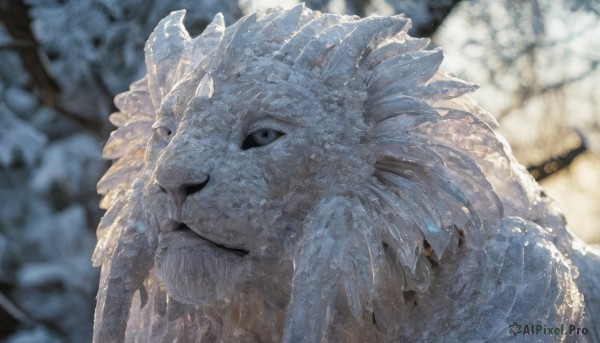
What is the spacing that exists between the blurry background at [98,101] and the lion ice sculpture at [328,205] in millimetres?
1946

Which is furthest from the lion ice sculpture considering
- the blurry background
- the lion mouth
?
the blurry background

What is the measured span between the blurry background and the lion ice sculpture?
1946 mm

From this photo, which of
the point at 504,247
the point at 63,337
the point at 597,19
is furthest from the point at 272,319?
the point at 63,337

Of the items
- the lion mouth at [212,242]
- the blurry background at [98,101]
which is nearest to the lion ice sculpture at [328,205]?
the lion mouth at [212,242]

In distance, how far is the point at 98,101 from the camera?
3.83 m

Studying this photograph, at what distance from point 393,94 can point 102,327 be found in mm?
572

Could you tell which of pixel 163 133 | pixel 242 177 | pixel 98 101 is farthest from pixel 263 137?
pixel 98 101

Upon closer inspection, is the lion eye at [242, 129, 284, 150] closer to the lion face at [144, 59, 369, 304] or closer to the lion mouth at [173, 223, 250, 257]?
the lion face at [144, 59, 369, 304]

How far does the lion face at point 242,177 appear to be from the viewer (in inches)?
42.2

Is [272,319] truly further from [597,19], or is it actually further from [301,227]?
[597,19]

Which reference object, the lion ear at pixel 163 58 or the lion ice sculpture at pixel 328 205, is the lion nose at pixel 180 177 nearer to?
the lion ice sculpture at pixel 328 205

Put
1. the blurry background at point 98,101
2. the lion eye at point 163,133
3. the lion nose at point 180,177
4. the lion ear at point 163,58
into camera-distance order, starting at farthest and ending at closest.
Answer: the blurry background at point 98,101
the lion ear at point 163,58
the lion eye at point 163,133
the lion nose at point 180,177

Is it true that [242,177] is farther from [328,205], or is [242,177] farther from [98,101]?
[98,101]

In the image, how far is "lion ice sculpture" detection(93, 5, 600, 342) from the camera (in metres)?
1.08
